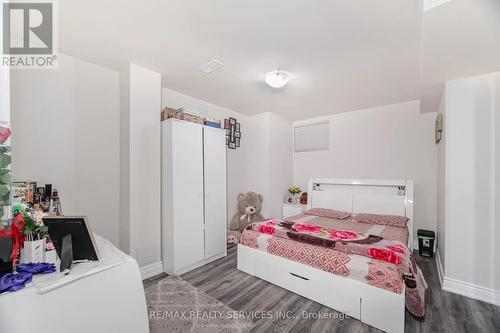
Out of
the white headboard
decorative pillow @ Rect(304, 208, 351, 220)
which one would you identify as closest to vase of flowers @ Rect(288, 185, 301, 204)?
the white headboard

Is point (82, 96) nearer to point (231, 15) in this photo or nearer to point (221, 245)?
point (231, 15)

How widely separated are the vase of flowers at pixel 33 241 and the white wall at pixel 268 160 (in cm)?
348

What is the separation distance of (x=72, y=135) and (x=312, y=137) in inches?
167

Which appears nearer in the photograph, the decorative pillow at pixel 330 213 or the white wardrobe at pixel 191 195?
the white wardrobe at pixel 191 195

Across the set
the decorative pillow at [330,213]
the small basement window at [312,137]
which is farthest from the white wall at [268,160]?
the decorative pillow at [330,213]

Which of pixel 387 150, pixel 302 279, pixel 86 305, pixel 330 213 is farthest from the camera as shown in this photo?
pixel 387 150

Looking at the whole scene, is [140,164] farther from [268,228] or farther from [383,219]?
[383,219]

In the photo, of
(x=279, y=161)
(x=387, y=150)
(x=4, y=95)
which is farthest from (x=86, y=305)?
(x=387, y=150)

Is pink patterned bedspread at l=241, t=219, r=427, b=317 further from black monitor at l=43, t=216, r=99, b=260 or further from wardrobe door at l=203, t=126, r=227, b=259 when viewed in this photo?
black monitor at l=43, t=216, r=99, b=260

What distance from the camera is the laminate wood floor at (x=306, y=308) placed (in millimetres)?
1863

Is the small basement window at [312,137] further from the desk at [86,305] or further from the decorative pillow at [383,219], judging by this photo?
the desk at [86,305]

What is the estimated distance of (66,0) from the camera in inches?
65.6

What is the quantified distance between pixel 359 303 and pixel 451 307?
1.06m

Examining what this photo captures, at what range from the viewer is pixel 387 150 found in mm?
4000
